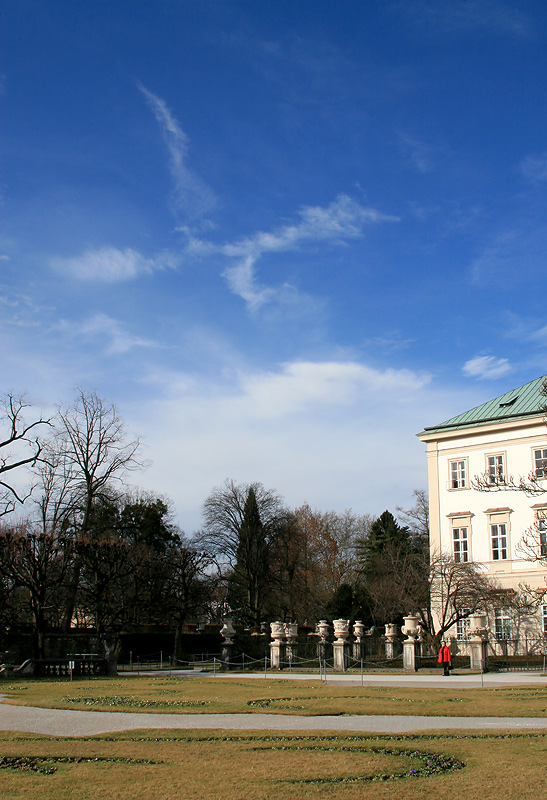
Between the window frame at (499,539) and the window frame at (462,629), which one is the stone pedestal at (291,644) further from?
the window frame at (499,539)

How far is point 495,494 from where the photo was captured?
47375 mm

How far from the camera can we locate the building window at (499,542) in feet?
152

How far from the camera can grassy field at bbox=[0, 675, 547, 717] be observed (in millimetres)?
16172

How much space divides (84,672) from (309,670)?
10490mm

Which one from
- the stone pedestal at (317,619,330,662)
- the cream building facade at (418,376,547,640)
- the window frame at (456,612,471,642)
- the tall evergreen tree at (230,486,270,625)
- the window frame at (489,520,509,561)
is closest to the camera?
the stone pedestal at (317,619,330,662)

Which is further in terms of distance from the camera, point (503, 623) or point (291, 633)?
point (503, 623)

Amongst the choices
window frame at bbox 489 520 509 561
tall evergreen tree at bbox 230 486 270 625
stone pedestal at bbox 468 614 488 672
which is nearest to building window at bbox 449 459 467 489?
window frame at bbox 489 520 509 561

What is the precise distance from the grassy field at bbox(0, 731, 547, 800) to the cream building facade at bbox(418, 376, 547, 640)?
3450 cm

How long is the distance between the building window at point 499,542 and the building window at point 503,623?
3293mm

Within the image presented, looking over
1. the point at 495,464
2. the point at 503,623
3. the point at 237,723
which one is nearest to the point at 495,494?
the point at 495,464

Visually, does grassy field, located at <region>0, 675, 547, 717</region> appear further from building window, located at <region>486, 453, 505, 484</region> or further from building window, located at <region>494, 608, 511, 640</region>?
building window, located at <region>486, 453, 505, 484</region>

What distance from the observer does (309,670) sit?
116 ft

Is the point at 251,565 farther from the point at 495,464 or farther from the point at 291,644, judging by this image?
the point at 495,464

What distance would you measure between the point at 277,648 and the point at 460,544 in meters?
16.0
